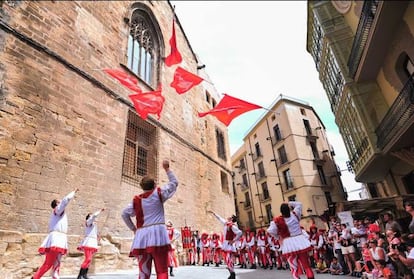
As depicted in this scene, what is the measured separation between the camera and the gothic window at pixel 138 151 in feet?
27.0

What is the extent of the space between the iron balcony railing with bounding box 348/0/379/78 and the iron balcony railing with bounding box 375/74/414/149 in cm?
222

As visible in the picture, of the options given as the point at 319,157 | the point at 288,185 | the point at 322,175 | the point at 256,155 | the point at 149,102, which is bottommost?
the point at 149,102

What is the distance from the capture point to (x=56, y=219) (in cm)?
437

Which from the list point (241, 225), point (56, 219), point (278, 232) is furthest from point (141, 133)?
point (241, 225)

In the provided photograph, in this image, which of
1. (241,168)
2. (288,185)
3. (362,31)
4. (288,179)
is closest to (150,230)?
(362,31)

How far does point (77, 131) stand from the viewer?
6.57m

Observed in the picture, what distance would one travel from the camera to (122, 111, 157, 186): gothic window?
27.0ft

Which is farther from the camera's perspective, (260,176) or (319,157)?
(260,176)

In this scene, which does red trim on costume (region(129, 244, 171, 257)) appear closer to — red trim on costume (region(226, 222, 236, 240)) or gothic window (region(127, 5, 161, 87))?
red trim on costume (region(226, 222, 236, 240))

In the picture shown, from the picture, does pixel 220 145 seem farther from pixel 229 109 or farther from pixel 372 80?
pixel 229 109

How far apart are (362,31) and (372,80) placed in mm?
2658

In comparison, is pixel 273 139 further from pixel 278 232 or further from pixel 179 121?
pixel 278 232

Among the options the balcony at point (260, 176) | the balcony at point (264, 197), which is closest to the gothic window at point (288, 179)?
the balcony at point (260, 176)

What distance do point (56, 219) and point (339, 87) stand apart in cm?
1327
